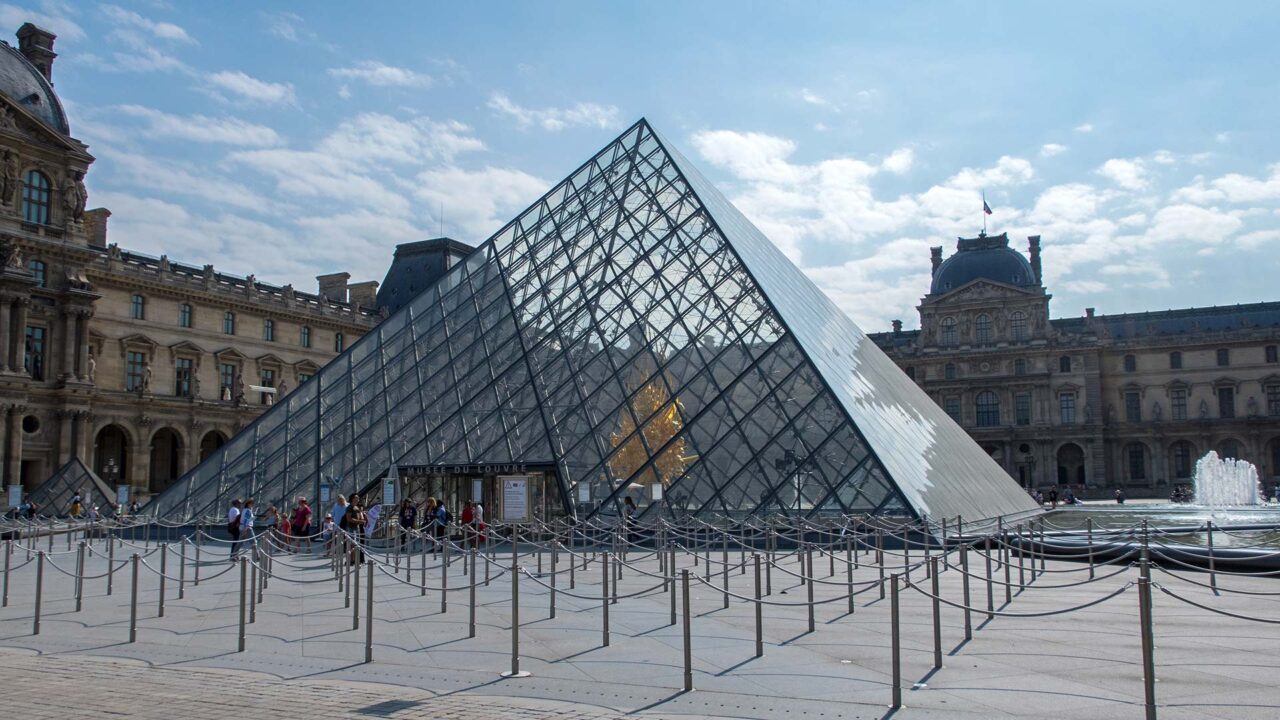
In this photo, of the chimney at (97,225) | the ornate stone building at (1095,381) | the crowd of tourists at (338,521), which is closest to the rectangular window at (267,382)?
the chimney at (97,225)

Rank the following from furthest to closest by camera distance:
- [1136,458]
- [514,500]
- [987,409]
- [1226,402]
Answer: [987,409] < [1136,458] < [1226,402] < [514,500]

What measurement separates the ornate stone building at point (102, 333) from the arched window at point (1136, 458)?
52.2 m

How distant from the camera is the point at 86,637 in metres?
9.55

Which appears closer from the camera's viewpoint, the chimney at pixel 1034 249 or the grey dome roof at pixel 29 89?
the grey dome roof at pixel 29 89

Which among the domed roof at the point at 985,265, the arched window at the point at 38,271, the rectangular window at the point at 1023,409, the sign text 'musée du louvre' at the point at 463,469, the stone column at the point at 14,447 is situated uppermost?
the domed roof at the point at 985,265

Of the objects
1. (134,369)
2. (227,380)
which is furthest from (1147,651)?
(227,380)

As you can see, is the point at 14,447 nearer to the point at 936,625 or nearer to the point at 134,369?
the point at 134,369

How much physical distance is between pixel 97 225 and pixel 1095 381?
60.8 m

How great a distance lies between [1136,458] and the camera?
73.6m

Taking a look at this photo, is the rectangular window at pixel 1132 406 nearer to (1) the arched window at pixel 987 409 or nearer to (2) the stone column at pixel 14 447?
(1) the arched window at pixel 987 409

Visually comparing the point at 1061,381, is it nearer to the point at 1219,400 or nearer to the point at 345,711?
the point at 1219,400

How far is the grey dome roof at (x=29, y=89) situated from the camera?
139 feet

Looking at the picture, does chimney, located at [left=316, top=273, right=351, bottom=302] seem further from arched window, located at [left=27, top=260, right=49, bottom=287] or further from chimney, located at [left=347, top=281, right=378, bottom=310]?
arched window, located at [left=27, top=260, right=49, bottom=287]

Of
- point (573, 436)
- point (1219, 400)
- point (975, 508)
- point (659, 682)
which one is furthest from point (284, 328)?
point (1219, 400)
